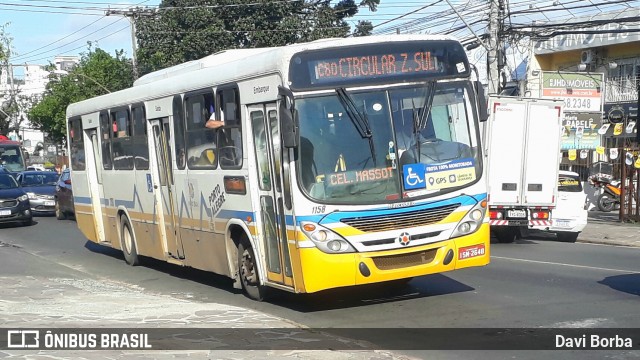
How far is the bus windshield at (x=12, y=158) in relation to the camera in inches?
1572

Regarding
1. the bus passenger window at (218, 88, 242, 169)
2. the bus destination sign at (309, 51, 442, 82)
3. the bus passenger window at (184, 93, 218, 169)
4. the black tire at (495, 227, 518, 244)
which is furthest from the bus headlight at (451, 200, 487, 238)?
the black tire at (495, 227, 518, 244)

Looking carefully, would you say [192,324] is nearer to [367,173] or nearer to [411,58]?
[367,173]

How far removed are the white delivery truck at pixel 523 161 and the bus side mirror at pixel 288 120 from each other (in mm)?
9538

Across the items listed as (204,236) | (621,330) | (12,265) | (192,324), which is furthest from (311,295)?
(12,265)

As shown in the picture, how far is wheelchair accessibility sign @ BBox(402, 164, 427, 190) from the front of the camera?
959cm

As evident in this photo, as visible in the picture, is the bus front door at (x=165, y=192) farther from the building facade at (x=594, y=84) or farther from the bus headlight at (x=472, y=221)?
the building facade at (x=594, y=84)

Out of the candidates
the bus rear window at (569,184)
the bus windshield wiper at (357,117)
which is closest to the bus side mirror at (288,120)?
the bus windshield wiper at (357,117)

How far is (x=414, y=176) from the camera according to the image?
9.62m

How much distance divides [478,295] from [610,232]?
11.7m

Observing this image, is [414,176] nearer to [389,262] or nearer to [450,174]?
[450,174]

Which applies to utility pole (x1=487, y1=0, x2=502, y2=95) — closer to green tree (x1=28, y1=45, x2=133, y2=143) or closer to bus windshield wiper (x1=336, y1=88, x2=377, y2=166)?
bus windshield wiper (x1=336, y1=88, x2=377, y2=166)

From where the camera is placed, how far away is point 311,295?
459 inches

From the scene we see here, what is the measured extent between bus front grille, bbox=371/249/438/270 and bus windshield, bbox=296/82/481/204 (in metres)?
0.69

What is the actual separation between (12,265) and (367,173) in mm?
8971
